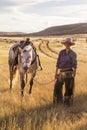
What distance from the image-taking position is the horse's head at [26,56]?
12.8 metres

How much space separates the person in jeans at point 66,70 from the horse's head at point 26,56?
1350 millimetres

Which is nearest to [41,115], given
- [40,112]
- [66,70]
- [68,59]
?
[40,112]

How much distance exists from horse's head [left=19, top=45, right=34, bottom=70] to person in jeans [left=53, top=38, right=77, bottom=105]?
4.43 ft

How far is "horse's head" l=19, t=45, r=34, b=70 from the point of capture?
1283 cm

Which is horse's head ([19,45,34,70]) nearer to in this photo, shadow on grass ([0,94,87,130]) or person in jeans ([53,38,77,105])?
person in jeans ([53,38,77,105])

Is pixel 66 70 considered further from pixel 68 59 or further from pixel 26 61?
pixel 26 61

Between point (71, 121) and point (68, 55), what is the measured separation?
240 centimetres

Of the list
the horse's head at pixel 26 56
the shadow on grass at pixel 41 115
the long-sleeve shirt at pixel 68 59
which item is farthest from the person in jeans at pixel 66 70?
the horse's head at pixel 26 56

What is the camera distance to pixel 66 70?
11758 millimetres

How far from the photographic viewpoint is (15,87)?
1595 centimetres

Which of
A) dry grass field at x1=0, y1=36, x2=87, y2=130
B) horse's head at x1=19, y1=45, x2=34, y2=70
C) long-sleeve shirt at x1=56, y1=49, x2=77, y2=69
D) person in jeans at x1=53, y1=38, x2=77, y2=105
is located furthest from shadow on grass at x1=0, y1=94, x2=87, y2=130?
horse's head at x1=19, y1=45, x2=34, y2=70

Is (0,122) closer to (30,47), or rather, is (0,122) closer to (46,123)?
(46,123)

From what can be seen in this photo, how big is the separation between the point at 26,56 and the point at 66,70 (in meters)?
1.82

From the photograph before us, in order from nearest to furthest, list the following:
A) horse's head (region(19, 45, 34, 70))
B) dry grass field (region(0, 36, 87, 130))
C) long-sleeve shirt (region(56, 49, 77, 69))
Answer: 1. dry grass field (region(0, 36, 87, 130))
2. long-sleeve shirt (region(56, 49, 77, 69))
3. horse's head (region(19, 45, 34, 70))
